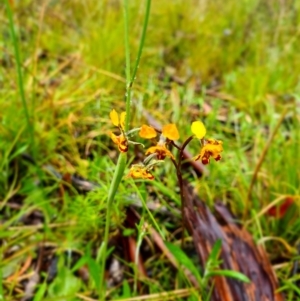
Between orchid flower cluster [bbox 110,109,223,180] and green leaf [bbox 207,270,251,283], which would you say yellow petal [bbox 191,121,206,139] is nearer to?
orchid flower cluster [bbox 110,109,223,180]

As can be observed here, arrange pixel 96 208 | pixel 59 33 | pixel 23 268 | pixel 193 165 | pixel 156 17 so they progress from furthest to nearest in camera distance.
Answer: pixel 156 17, pixel 59 33, pixel 193 165, pixel 23 268, pixel 96 208

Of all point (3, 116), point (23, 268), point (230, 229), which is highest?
point (3, 116)

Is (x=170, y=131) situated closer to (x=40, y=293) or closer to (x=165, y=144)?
(x=165, y=144)

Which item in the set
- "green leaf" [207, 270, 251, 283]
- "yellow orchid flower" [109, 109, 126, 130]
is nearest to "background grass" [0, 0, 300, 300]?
"green leaf" [207, 270, 251, 283]

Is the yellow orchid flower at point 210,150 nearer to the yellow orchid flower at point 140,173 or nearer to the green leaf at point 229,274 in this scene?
the yellow orchid flower at point 140,173

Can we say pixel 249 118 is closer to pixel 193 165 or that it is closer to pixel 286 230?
pixel 193 165

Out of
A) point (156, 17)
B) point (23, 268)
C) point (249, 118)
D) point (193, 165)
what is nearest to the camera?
point (23, 268)

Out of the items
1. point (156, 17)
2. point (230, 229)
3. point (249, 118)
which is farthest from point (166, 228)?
point (156, 17)

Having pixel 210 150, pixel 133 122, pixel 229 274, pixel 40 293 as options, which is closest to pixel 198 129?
pixel 210 150

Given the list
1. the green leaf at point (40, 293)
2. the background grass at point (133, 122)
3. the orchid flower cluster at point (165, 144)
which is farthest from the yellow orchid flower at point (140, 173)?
the green leaf at point (40, 293)
